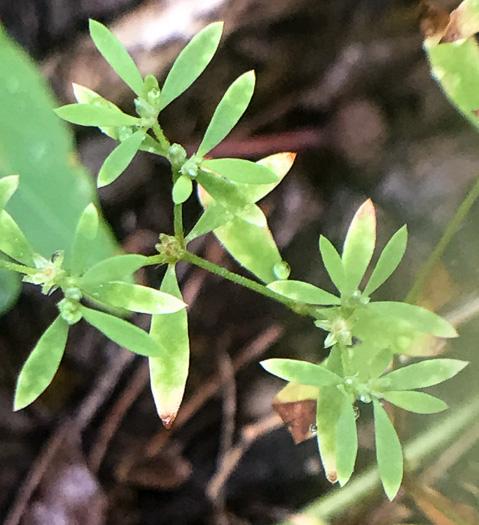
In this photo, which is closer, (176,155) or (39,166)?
(176,155)

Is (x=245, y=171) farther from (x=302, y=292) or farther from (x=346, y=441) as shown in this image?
(x=346, y=441)

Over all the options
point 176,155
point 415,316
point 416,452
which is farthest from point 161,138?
point 416,452

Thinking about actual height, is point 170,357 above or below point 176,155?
below

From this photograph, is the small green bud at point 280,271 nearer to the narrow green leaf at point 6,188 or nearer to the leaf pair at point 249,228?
the leaf pair at point 249,228

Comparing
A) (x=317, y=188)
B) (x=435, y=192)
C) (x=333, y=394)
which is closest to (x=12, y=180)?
(x=333, y=394)

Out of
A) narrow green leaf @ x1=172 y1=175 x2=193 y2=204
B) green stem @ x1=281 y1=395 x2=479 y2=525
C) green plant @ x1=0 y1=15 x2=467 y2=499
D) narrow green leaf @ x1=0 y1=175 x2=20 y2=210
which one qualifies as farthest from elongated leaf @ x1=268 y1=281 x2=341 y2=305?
green stem @ x1=281 y1=395 x2=479 y2=525

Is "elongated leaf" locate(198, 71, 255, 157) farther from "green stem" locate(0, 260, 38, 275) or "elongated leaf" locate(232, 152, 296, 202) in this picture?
"green stem" locate(0, 260, 38, 275)
